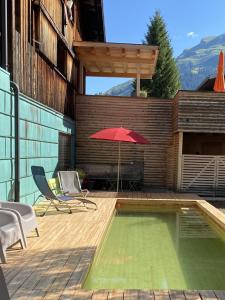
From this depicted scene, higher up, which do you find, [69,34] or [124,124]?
[69,34]

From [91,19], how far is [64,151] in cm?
844

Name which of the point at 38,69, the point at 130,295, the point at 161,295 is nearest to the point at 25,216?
the point at 130,295

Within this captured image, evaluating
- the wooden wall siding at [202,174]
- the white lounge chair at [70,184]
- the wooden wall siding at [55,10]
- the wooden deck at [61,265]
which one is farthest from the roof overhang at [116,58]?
the wooden deck at [61,265]

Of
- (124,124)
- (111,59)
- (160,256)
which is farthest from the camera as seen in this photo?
(111,59)

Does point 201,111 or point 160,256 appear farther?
point 201,111

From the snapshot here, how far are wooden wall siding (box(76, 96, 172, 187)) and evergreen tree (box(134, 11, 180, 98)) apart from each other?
26.7 m

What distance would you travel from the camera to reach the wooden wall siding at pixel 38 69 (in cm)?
814

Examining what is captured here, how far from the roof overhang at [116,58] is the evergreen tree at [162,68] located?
2183cm

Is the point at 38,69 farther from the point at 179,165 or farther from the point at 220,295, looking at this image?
the point at 220,295

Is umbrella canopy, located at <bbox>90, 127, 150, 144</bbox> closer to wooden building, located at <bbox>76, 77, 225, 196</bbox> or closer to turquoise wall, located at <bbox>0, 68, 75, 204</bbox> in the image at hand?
turquoise wall, located at <bbox>0, 68, 75, 204</bbox>

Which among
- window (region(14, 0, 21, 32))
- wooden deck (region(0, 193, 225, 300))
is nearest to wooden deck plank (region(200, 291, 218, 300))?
wooden deck (region(0, 193, 225, 300))

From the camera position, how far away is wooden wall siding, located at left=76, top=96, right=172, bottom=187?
618 inches

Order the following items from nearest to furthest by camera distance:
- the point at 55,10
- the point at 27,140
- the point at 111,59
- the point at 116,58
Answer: the point at 27,140
the point at 55,10
the point at 116,58
the point at 111,59

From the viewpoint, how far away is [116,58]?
1723 cm
